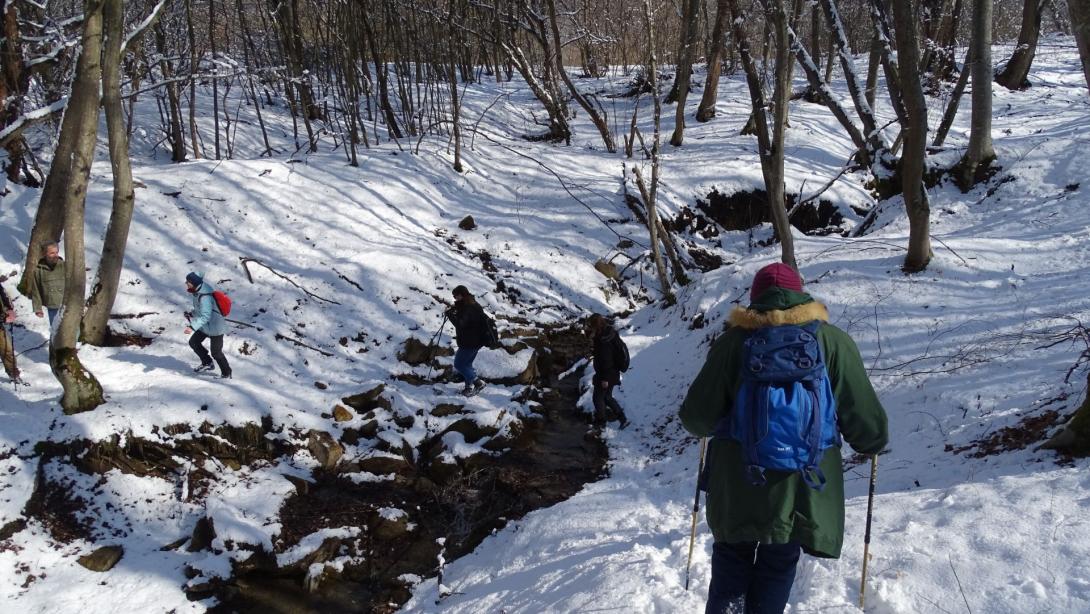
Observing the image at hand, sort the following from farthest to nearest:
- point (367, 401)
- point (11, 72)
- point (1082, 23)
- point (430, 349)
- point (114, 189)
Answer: point (430, 349) → point (11, 72) → point (367, 401) → point (114, 189) → point (1082, 23)

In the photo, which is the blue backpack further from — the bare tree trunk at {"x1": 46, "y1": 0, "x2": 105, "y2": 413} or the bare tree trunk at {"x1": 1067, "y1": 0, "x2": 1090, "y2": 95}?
the bare tree trunk at {"x1": 46, "y1": 0, "x2": 105, "y2": 413}

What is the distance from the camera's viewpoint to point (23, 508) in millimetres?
6734

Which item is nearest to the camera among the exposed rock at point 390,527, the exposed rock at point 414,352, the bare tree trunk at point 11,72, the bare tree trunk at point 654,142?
the exposed rock at point 390,527

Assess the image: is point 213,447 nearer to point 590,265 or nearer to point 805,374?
point 805,374

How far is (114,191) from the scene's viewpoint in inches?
346

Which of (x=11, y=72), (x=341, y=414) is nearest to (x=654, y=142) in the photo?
(x=341, y=414)

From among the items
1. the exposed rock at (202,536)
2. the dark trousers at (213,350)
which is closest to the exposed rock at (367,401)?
the dark trousers at (213,350)

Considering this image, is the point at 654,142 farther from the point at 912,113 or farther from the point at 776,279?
the point at 776,279

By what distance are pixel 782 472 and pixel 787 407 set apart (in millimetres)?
280

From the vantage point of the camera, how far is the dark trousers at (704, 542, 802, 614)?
2848 millimetres

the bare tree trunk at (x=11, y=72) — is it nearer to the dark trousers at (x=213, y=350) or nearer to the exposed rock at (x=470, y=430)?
the dark trousers at (x=213, y=350)

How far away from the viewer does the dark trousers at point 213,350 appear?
29.0 feet

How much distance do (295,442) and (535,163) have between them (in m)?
11.8

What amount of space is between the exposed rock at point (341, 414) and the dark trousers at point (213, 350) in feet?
5.24
